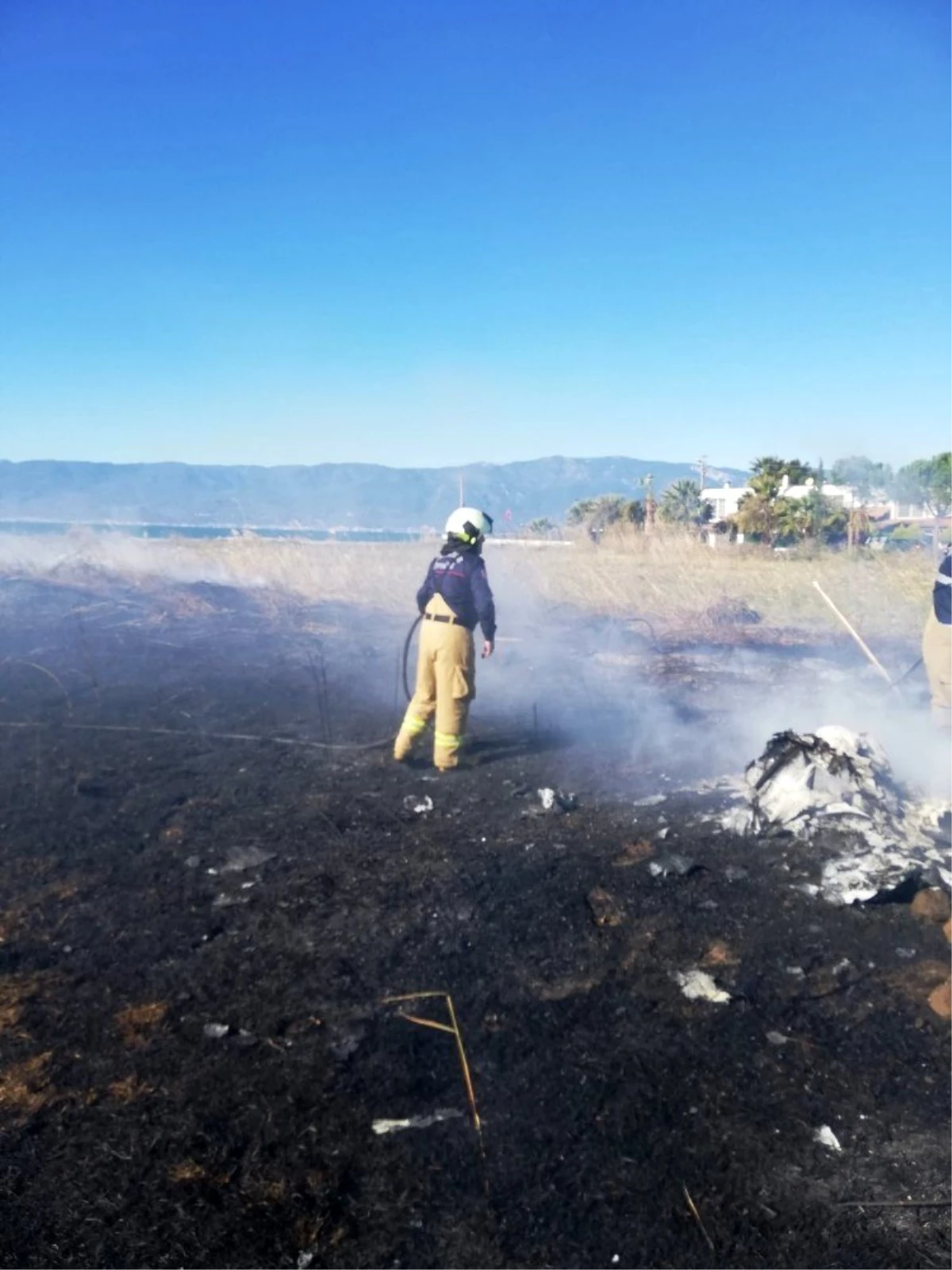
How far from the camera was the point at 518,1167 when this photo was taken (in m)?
2.78

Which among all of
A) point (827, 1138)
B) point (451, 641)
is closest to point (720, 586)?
point (451, 641)

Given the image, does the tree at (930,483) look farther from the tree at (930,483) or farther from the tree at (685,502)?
the tree at (685,502)

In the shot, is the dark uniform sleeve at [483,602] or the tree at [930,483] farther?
the tree at [930,483]

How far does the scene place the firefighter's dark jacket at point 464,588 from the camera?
7000 millimetres

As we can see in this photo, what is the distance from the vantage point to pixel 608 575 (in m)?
17.8

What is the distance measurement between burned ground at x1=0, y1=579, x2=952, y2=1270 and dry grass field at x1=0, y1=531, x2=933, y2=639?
30.4ft

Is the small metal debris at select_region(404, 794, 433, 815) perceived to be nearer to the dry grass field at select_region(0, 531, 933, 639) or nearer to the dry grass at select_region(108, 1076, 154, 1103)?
the dry grass at select_region(108, 1076, 154, 1103)

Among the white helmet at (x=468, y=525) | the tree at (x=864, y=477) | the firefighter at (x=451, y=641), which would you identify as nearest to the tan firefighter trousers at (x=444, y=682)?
the firefighter at (x=451, y=641)

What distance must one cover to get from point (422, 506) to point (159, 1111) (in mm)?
160916

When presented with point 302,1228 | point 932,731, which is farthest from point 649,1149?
point 932,731

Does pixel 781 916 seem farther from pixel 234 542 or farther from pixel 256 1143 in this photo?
pixel 234 542

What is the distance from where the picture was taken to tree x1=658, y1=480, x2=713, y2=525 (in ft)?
167

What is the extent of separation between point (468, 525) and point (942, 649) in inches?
167

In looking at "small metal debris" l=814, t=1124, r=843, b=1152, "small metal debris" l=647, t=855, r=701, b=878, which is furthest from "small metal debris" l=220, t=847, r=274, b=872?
"small metal debris" l=814, t=1124, r=843, b=1152
